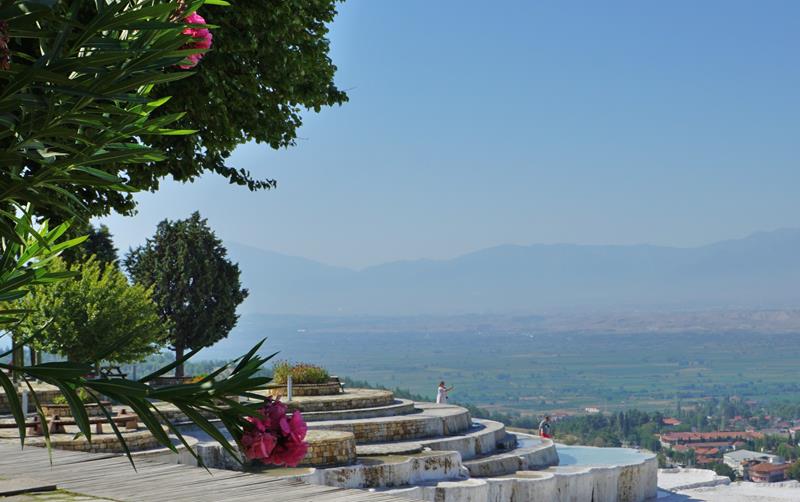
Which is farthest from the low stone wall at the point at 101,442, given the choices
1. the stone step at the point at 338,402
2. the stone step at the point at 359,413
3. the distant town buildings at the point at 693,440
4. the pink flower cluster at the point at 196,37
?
the distant town buildings at the point at 693,440

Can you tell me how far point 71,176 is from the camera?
16.0ft

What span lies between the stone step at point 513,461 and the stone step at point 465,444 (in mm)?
338

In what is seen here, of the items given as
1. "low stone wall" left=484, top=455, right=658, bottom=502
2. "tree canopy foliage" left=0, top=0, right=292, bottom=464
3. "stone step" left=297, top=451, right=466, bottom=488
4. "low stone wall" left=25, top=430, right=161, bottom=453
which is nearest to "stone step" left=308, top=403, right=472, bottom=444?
"stone step" left=297, top=451, right=466, bottom=488

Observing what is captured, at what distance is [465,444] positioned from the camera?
25.8m

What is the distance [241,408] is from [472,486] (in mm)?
17135

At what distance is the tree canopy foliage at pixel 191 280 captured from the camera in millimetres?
47031

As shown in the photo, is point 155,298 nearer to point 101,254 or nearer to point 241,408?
point 101,254

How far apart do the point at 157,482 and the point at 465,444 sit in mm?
18146

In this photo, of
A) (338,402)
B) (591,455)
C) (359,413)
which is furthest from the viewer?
(591,455)

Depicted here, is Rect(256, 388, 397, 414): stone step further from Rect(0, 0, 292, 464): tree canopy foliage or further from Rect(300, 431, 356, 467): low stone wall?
Rect(0, 0, 292, 464): tree canopy foliage

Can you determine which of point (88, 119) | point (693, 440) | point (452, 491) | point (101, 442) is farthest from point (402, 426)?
point (693, 440)

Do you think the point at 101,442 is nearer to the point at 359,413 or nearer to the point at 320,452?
the point at 320,452

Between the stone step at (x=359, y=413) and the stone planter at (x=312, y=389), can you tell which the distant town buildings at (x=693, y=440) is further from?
the stone step at (x=359, y=413)

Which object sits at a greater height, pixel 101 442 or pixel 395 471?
pixel 101 442
